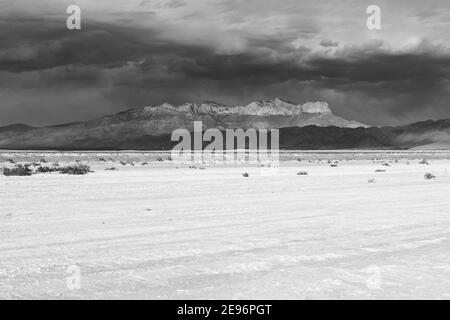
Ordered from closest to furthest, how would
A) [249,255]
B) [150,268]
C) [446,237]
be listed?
1. [150,268]
2. [249,255]
3. [446,237]

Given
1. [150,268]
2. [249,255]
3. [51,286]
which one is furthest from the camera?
[249,255]

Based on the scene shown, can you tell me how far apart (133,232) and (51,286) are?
14.9 ft

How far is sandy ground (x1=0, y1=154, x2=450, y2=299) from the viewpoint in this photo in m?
7.15

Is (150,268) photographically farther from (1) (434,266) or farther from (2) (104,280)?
(1) (434,266)

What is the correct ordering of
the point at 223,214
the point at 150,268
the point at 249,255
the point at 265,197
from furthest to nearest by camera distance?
the point at 265,197
the point at 223,214
the point at 249,255
the point at 150,268

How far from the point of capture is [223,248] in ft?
32.5

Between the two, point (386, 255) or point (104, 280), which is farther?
point (386, 255)

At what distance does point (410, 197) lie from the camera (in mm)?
20375

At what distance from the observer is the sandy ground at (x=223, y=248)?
23.5ft
